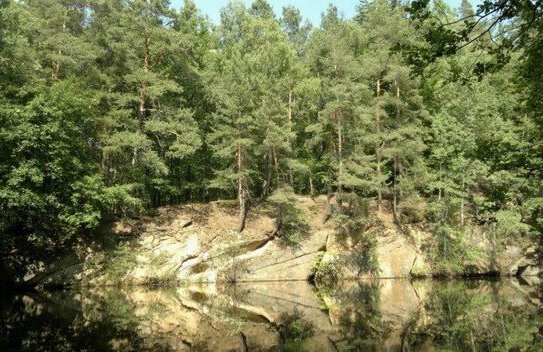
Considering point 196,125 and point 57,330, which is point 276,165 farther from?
point 57,330

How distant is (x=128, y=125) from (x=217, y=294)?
10968 mm

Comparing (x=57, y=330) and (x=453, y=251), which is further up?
(x=453, y=251)

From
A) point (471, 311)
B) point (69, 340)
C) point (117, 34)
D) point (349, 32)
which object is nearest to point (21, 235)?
point (117, 34)

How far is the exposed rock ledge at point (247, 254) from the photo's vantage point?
24.2 meters

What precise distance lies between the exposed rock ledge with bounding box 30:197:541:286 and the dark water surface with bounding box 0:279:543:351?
213cm

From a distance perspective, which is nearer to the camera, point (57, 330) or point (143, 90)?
point (57, 330)

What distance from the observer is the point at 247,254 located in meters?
26.9

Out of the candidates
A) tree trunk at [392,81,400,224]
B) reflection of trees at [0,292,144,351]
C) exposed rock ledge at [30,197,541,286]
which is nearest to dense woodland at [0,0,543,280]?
tree trunk at [392,81,400,224]

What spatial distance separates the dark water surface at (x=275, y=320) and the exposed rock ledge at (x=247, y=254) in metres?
2.13

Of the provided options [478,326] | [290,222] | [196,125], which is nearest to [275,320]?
[478,326]

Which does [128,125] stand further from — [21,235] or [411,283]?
[411,283]

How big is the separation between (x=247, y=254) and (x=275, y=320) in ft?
42.5

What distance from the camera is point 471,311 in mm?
14867

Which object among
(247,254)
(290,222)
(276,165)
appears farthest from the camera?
(276,165)
